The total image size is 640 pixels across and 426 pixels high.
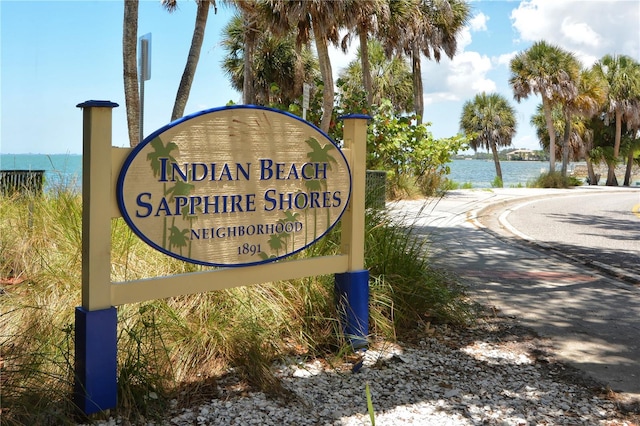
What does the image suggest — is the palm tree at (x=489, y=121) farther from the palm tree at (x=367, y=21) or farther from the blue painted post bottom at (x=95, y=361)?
the blue painted post bottom at (x=95, y=361)

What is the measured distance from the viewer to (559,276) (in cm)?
789

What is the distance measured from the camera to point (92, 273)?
3.37 m

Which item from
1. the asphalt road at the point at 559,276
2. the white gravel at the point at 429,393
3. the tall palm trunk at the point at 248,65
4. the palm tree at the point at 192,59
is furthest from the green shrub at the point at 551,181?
the white gravel at the point at 429,393

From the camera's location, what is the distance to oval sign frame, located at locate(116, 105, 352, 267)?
3549 mm

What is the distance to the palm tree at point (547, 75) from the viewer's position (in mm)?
32938

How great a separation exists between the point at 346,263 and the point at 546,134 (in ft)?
157

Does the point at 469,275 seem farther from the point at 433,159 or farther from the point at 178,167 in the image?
the point at 433,159

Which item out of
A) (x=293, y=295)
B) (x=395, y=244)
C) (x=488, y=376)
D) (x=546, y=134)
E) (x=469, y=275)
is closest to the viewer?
(x=488, y=376)

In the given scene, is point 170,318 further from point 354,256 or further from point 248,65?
point 248,65

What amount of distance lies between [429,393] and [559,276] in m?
4.53

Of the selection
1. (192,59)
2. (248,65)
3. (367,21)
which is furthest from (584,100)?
(192,59)

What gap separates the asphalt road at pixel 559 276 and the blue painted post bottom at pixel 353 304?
1306 millimetres

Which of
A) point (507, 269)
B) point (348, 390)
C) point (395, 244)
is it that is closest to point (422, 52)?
point (507, 269)

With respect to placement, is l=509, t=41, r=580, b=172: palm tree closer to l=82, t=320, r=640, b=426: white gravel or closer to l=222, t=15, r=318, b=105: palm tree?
l=222, t=15, r=318, b=105: palm tree
